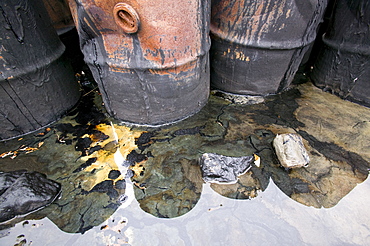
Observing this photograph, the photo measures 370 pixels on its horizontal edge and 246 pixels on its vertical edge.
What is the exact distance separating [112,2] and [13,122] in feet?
4.39

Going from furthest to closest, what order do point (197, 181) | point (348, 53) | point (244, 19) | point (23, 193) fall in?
point (348, 53) → point (244, 19) → point (197, 181) → point (23, 193)

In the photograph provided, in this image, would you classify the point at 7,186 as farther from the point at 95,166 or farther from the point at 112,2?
the point at 112,2

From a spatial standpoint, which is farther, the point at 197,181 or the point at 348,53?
the point at 348,53

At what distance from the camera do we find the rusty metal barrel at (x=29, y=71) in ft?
5.19

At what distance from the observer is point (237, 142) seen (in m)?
1.81

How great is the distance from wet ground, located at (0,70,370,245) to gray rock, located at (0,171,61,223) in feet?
0.15

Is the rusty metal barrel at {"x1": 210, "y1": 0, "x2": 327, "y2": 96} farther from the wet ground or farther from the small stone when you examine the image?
the small stone

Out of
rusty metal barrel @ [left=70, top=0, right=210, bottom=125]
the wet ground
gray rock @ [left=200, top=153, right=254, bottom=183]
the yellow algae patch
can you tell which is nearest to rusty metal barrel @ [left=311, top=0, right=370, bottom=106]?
the wet ground

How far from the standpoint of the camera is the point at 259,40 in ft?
6.54

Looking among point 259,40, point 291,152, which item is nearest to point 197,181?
point 291,152

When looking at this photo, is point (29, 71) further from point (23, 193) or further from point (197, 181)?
point (197, 181)

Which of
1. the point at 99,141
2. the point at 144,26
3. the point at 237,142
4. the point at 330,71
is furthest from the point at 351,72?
the point at 99,141

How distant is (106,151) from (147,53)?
2.73ft

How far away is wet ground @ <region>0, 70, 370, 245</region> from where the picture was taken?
1268 millimetres
